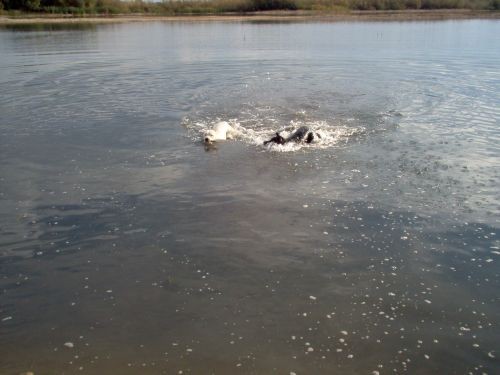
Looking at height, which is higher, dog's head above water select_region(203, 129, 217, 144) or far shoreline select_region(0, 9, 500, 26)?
far shoreline select_region(0, 9, 500, 26)

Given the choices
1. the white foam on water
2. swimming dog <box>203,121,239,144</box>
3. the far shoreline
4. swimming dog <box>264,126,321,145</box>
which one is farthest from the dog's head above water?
the far shoreline

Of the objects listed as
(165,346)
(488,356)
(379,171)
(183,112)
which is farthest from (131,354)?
(183,112)

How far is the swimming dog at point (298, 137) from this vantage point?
37.5ft

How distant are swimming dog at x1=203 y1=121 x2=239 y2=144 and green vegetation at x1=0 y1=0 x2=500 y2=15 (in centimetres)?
6170

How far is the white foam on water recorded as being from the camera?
448 inches

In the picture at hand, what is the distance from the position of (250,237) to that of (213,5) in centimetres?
Result: 7113

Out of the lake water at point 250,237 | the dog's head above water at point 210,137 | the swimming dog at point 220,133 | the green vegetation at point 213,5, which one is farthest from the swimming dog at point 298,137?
the green vegetation at point 213,5

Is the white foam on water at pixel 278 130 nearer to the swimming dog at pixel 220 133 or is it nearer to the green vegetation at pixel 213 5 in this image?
the swimming dog at pixel 220 133

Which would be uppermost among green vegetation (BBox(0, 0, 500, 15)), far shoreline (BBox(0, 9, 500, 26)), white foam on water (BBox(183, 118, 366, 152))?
green vegetation (BBox(0, 0, 500, 15))

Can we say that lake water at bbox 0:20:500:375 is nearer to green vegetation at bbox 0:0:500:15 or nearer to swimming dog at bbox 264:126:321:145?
swimming dog at bbox 264:126:321:145

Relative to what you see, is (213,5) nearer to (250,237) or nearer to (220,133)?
(220,133)

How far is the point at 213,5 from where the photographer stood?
7188 centimetres

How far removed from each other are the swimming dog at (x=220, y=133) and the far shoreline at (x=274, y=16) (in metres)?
50.0

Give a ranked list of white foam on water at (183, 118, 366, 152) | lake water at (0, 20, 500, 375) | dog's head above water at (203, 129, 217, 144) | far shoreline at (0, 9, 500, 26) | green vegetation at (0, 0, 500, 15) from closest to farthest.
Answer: lake water at (0, 20, 500, 375) → white foam on water at (183, 118, 366, 152) → dog's head above water at (203, 129, 217, 144) → far shoreline at (0, 9, 500, 26) → green vegetation at (0, 0, 500, 15)
